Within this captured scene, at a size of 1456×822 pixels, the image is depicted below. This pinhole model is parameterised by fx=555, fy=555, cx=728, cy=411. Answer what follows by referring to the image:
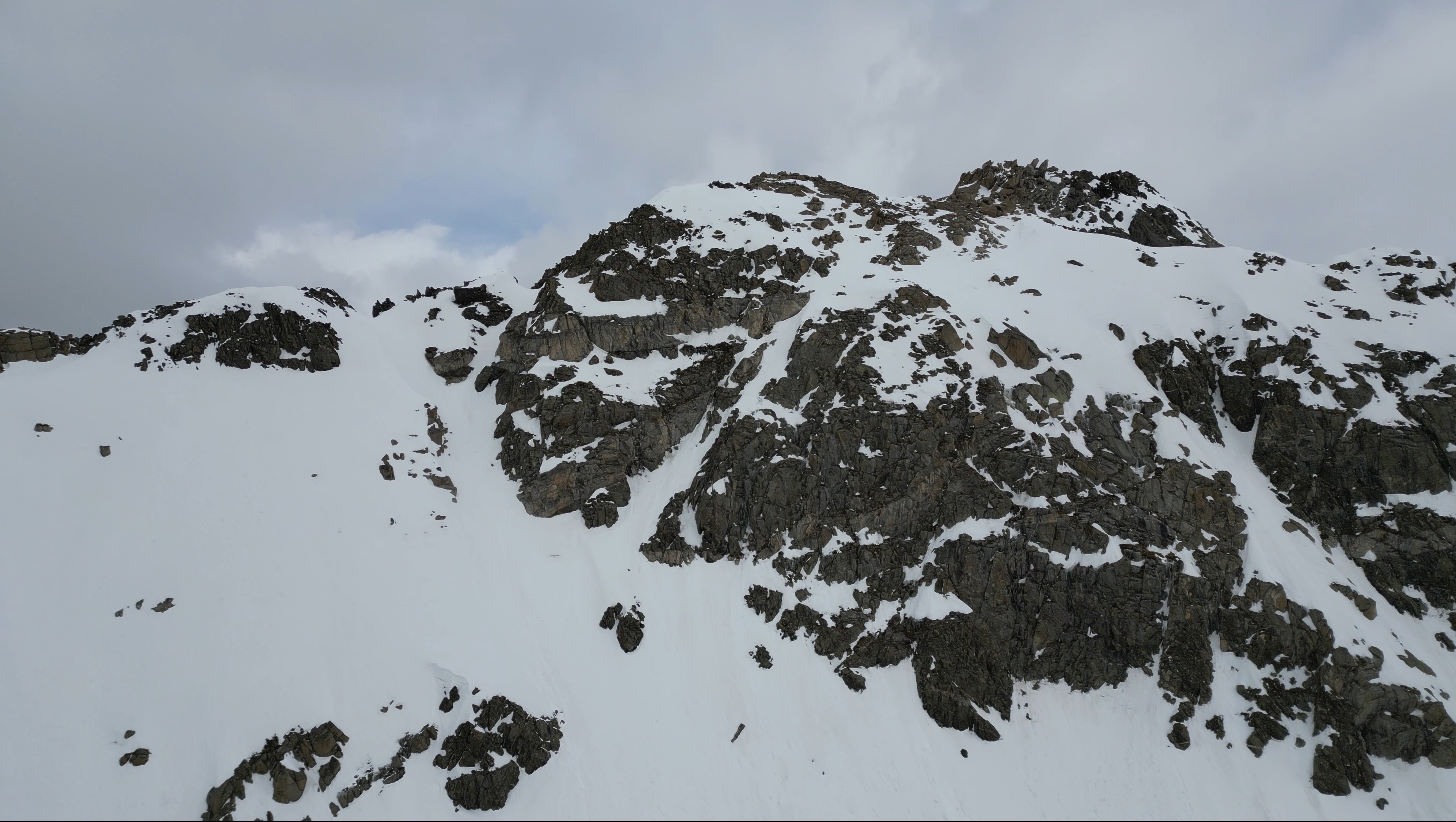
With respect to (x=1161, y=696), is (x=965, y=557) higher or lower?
higher

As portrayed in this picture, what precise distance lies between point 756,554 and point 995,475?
14.1 meters

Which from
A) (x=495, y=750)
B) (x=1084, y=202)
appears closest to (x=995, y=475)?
(x=495, y=750)

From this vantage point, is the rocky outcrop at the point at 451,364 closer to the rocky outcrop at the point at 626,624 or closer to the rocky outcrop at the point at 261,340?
the rocky outcrop at the point at 261,340

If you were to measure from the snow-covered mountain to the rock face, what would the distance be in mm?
209

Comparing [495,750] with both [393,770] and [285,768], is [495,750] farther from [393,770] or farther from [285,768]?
[285,768]

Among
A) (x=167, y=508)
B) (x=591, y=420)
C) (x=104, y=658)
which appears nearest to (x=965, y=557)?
(x=591, y=420)

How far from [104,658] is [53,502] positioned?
9.60m

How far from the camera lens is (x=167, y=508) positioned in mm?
27531

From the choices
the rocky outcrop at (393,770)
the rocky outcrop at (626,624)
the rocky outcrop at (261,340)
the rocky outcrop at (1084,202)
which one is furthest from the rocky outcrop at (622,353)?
the rocky outcrop at (1084,202)

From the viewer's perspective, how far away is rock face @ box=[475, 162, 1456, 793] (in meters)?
26.0

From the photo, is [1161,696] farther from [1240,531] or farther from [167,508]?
[167,508]

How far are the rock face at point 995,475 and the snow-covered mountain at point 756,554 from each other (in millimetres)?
209

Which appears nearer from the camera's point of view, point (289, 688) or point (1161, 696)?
point (289, 688)

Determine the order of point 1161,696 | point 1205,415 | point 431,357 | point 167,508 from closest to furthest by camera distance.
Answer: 1. point 1161,696
2. point 167,508
3. point 1205,415
4. point 431,357
